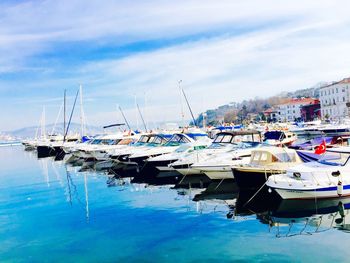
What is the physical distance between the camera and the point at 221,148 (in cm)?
2931

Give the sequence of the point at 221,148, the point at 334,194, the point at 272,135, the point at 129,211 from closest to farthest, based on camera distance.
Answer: the point at 334,194, the point at 129,211, the point at 221,148, the point at 272,135

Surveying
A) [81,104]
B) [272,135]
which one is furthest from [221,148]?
[81,104]

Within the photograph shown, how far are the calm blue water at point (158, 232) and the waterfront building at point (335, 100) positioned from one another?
10884 cm

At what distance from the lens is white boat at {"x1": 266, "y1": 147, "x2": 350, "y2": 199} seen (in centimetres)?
1747

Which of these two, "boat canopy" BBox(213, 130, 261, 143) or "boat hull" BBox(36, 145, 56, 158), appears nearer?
"boat canopy" BBox(213, 130, 261, 143)

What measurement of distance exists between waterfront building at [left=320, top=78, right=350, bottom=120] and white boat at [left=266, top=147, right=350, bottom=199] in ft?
348

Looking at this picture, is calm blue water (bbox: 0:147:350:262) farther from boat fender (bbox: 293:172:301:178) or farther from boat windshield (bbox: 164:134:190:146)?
boat windshield (bbox: 164:134:190:146)

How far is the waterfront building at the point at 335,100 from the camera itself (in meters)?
119

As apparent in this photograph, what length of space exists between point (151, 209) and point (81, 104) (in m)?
50.3

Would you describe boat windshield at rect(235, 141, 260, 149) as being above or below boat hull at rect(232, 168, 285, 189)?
above

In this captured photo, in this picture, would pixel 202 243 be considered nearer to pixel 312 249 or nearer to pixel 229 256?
pixel 229 256

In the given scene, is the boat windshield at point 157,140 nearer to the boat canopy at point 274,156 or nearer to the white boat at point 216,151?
the white boat at point 216,151

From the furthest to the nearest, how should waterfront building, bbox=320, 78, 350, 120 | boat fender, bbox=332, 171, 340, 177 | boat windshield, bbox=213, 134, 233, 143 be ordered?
waterfront building, bbox=320, 78, 350, 120, boat windshield, bbox=213, 134, 233, 143, boat fender, bbox=332, 171, 340, 177

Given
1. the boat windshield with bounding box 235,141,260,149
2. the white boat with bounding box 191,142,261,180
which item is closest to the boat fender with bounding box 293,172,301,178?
the white boat with bounding box 191,142,261,180
